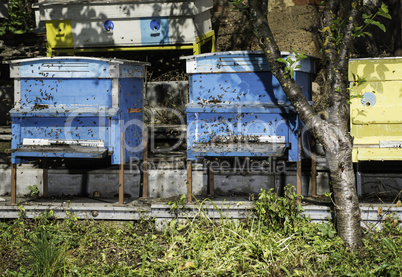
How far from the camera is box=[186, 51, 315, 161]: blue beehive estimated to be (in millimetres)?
5781

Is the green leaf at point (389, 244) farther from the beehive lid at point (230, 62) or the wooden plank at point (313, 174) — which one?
the beehive lid at point (230, 62)

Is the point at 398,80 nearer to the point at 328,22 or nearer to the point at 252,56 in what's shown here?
the point at 328,22

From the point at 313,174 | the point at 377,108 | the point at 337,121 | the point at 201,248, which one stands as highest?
the point at 377,108

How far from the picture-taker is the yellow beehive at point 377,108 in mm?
5676

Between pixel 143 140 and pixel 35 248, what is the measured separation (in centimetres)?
205

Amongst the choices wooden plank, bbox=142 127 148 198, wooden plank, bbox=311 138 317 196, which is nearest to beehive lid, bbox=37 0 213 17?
wooden plank, bbox=142 127 148 198

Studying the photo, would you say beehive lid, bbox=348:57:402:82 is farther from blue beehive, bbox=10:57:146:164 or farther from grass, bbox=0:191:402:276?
blue beehive, bbox=10:57:146:164

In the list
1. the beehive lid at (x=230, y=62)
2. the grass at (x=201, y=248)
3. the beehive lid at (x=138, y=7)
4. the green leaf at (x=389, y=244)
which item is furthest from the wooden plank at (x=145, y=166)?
the green leaf at (x=389, y=244)

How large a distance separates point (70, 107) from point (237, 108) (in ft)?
6.43

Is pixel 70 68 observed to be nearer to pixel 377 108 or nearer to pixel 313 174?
pixel 313 174

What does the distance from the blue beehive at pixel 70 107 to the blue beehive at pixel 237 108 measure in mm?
854

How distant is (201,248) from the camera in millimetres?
5324

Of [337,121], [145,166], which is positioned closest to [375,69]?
[337,121]

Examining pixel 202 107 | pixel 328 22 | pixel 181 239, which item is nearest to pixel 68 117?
pixel 202 107
